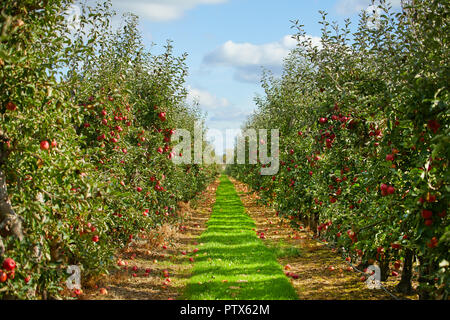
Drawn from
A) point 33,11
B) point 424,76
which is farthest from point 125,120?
point 424,76

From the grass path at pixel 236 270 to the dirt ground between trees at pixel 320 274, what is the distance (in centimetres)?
34

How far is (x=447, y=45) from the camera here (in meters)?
4.27

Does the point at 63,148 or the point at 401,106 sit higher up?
the point at 401,106

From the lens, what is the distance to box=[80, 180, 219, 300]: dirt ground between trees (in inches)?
263

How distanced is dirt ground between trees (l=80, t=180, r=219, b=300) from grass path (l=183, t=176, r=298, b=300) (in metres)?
0.30

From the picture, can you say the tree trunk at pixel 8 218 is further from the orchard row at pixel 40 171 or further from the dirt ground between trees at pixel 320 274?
the dirt ground between trees at pixel 320 274

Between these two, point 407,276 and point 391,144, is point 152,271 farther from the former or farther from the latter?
point 391,144

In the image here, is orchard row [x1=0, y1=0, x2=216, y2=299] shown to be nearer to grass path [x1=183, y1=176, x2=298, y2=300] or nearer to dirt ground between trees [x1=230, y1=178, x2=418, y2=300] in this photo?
grass path [x1=183, y1=176, x2=298, y2=300]

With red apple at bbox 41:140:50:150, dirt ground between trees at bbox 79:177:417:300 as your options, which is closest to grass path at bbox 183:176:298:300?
dirt ground between trees at bbox 79:177:417:300

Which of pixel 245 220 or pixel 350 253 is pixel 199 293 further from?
pixel 245 220

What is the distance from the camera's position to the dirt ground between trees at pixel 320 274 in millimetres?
6664

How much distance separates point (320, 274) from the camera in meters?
8.06

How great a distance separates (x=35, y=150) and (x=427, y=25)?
167 inches

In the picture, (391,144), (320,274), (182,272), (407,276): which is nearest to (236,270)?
(182,272)
